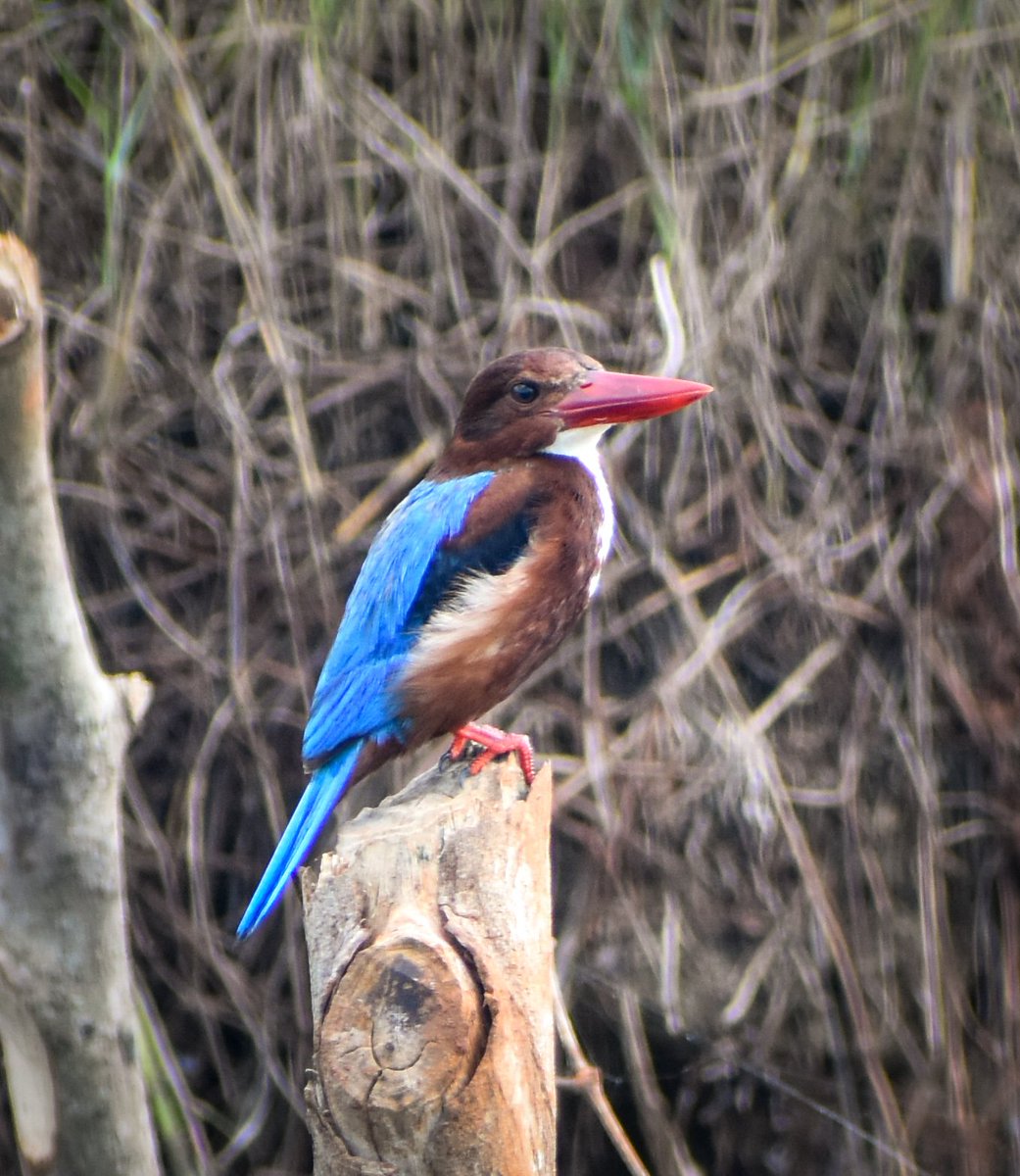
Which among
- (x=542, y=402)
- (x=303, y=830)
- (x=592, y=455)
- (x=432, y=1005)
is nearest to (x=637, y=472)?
(x=592, y=455)

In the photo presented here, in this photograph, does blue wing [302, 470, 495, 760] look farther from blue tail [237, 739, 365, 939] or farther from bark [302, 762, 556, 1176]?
bark [302, 762, 556, 1176]

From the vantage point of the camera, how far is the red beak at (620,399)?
2416 mm

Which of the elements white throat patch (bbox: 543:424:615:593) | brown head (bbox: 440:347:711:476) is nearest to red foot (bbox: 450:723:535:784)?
white throat patch (bbox: 543:424:615:593)

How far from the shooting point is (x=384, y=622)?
237 centimetres

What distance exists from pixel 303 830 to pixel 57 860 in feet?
1.10

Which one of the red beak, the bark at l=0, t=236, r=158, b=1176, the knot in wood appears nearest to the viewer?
the knot in wood

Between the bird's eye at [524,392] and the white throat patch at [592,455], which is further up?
the bird's eye at [524,392]

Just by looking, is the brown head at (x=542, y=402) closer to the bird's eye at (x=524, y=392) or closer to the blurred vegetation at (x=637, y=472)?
the bird's eye at (x=524, y=392)

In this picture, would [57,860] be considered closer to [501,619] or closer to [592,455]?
[501,619]

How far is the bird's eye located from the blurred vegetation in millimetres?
414

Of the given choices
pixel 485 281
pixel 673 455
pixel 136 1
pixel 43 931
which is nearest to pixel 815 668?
pixel 673 455

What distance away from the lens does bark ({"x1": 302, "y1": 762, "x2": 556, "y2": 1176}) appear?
1.43m

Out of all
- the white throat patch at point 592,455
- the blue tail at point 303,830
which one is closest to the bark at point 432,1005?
the blue tail at point 303,830

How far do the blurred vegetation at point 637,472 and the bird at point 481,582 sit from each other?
1.29ft
